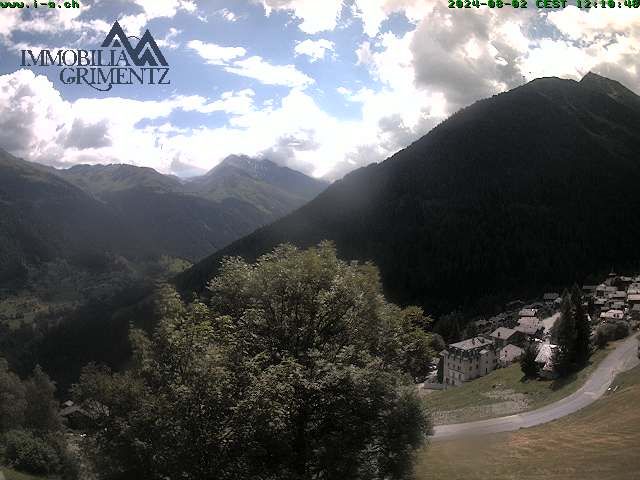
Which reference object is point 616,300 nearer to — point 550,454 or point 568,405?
point 568,405

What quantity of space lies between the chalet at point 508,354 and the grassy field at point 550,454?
217ft

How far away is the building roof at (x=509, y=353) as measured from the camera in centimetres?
11100

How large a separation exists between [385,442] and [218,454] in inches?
277

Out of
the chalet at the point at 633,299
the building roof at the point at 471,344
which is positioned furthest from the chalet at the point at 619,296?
the building roof at the point at 471,344

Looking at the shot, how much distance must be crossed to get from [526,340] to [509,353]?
12.9m

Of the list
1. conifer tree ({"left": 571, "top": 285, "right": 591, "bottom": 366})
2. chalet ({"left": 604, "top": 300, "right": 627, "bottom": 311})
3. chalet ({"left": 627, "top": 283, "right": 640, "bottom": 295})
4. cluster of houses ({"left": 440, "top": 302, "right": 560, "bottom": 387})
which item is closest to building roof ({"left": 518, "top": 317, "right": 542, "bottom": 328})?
cluster of houses ({"left": 440, "top": 302, "right": 560, "bottom": 387})

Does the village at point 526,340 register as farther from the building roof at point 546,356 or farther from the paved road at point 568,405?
the paved road at point 568,405

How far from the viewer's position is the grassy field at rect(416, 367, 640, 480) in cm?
2652

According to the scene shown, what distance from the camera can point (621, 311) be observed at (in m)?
121

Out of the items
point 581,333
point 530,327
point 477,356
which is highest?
point 581,333

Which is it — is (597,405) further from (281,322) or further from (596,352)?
(281,322)

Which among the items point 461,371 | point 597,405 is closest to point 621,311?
point 461,371

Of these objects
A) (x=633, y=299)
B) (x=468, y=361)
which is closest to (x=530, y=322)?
(x=633, y=299)

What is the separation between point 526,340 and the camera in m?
123
